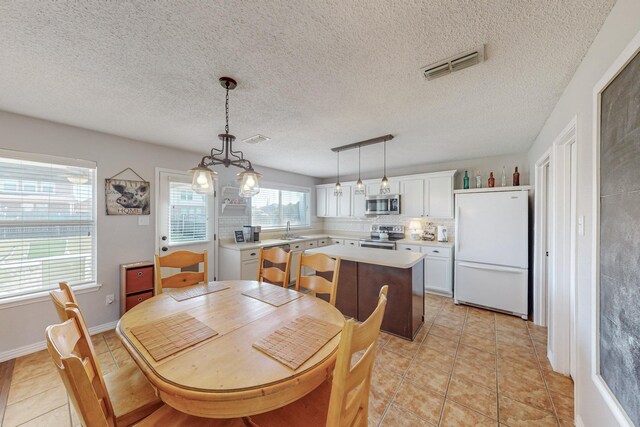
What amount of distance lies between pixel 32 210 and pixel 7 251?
17.1 inches

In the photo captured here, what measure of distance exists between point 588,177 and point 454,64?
106cm

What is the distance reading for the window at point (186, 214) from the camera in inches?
139

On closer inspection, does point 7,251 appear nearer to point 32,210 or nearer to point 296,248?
point 32,210

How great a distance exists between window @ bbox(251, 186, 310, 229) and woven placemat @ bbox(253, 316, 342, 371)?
370 centimetres

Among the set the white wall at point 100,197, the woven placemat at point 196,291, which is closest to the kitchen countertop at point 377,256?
the woven placemat at point 196,291

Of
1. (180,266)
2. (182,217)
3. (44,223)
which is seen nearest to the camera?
(180,266)

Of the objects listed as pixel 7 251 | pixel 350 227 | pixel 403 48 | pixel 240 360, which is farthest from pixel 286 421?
pixel 350 227

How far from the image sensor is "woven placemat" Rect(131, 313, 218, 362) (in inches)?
43.0

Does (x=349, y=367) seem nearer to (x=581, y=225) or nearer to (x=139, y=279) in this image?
(x=581, y=225)

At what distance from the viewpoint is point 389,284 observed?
2715 mm

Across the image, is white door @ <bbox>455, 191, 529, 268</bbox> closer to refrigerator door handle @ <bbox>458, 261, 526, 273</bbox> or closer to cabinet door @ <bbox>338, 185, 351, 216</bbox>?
refrigerator door handle @ <bbox>458, 261, 526, 273</bbox>

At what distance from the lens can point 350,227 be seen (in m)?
5.95

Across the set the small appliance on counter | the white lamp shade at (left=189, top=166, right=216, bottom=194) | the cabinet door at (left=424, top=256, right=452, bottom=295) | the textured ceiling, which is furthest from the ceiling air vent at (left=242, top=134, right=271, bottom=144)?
the small appliance on counter

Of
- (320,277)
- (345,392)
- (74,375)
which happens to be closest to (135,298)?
(320,277)
